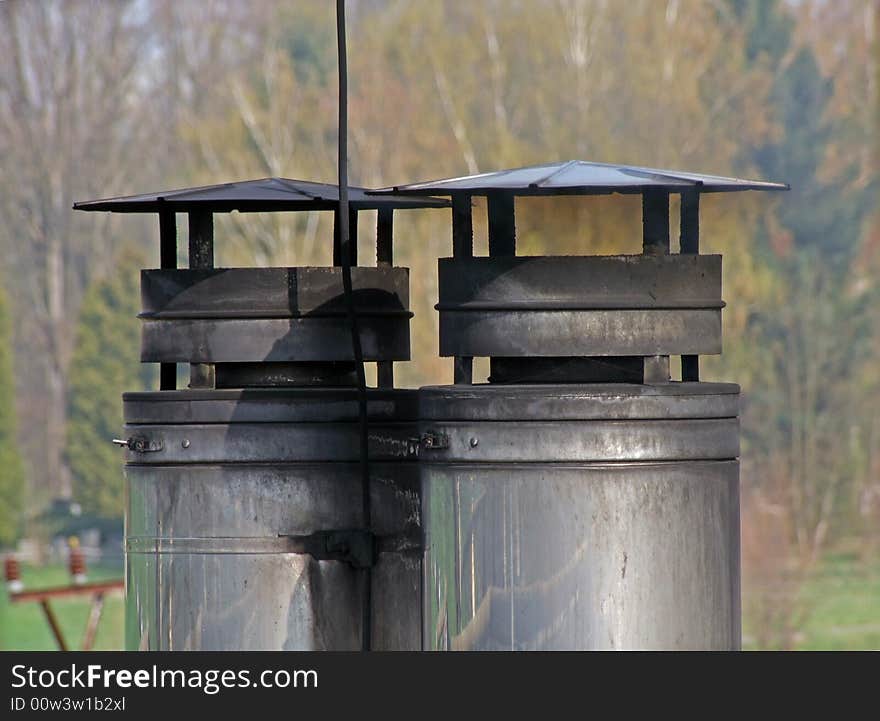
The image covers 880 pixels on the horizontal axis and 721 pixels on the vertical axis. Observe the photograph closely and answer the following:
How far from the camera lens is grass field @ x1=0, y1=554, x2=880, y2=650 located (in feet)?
68.0

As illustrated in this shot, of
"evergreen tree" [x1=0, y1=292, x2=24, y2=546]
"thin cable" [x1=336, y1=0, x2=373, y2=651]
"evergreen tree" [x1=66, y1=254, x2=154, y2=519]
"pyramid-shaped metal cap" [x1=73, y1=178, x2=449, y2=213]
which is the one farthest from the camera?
"evergreen tree" [x1=66, y1=254, x2=154, y2=519]

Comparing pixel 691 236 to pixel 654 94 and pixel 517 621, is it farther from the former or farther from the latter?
pixel 654 94

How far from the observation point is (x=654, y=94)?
25312 mm

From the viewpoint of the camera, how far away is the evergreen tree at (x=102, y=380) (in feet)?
92.7

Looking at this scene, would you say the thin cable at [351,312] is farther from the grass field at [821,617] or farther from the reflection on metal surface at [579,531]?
the grass field at [821,617]

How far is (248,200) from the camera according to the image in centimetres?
395

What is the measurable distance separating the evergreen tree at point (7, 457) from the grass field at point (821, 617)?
1.07 metres

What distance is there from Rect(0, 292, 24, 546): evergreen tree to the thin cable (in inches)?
876

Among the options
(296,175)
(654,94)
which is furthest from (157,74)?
(654,94)

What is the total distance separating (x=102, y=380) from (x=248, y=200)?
2508cm

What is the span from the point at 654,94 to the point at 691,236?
2215 cm

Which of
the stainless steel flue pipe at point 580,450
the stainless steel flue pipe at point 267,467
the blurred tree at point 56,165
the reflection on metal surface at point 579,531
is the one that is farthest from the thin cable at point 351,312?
the blurred tree at point 56,165

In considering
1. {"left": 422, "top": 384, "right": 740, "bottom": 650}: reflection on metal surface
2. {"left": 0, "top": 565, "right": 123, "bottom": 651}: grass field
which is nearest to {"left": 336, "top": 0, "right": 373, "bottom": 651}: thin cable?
{"left": 422, "top": 384, "right": 740, "bottom": 650}: reflection on metal surface

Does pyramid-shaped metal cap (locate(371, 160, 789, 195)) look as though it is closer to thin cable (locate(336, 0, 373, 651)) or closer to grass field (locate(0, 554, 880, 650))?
thin cable (locate(336, 0, 373, 651))
